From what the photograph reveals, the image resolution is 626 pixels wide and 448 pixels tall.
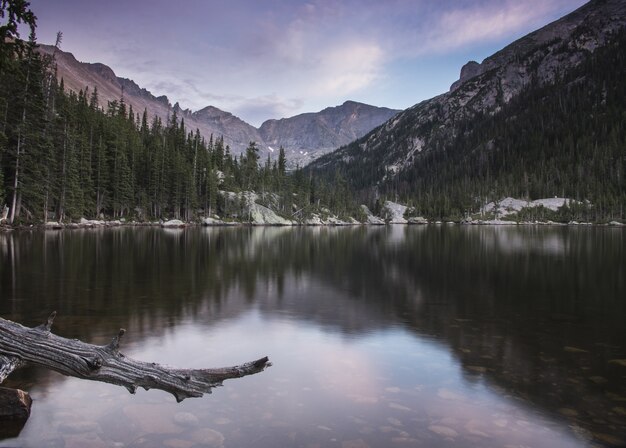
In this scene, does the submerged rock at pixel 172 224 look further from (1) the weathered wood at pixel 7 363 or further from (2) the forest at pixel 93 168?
(1) the weathered wood at pixel 7 363

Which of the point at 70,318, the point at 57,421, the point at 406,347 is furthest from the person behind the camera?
the point at 70,318

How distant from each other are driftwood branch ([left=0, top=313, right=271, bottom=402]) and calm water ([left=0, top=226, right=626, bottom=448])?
0.94 meters

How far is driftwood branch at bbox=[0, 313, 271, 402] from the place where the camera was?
669cm

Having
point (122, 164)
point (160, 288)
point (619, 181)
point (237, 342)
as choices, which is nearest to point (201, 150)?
point (122, 164)

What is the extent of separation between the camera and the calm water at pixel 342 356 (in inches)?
280

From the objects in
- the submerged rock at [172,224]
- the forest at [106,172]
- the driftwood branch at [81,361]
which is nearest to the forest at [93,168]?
the forest at [106,172]

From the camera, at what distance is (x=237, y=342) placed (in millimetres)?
12477

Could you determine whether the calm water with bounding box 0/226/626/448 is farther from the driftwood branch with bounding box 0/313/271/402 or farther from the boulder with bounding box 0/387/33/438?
the driftwood branch with bounding box 0/313/271/402

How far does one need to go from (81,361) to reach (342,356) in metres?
6.60

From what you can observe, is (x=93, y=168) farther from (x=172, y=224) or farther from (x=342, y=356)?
(x=342, y=356)

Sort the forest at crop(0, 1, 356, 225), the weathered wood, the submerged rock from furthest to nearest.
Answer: the submerged rock
the forest at crop(0, 1, 356, 225)
the weathered wood

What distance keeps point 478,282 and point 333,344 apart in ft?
48.3

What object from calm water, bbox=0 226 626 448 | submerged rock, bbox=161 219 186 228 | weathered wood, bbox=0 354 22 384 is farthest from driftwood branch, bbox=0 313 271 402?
submerged rock, bbox=161 219 186 228

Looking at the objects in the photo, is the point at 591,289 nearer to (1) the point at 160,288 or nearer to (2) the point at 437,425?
(2) the point at 437,425
